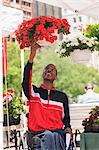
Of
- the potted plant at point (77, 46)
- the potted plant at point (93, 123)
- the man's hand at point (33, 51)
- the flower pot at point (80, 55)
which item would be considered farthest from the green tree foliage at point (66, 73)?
the man's hand at point (33, 51)

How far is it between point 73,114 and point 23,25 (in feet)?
13.3

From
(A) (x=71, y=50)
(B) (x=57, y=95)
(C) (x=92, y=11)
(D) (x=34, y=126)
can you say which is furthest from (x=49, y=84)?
(C) (x=92, y=11)

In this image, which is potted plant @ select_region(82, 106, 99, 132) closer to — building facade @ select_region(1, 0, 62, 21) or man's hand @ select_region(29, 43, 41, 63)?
man's hand @ select_region(29, 43, 41, 63)

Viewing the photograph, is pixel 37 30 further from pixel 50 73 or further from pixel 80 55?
pixel 80 55

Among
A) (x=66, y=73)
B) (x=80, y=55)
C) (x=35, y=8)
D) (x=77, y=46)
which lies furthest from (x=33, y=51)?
(x=66, y=73)

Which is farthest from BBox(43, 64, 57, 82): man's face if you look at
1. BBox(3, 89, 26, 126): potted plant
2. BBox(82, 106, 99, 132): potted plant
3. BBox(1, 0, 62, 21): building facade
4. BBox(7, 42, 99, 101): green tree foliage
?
BBox(7, 42, 99, 101): green tree foliage

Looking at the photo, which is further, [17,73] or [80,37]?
[17,73]

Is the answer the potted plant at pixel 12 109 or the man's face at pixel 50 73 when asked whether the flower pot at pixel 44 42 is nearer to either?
the man's face at pixel 50 73

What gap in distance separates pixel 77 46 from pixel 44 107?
124cm

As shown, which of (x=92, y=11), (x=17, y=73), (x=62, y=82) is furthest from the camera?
(x=62, y=82)

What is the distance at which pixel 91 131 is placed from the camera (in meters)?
3.62

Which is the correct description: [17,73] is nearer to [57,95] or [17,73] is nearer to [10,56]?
[10,56]

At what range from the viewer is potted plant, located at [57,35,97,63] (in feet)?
14.1

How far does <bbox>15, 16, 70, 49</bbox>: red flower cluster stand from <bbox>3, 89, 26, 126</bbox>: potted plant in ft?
5.68
